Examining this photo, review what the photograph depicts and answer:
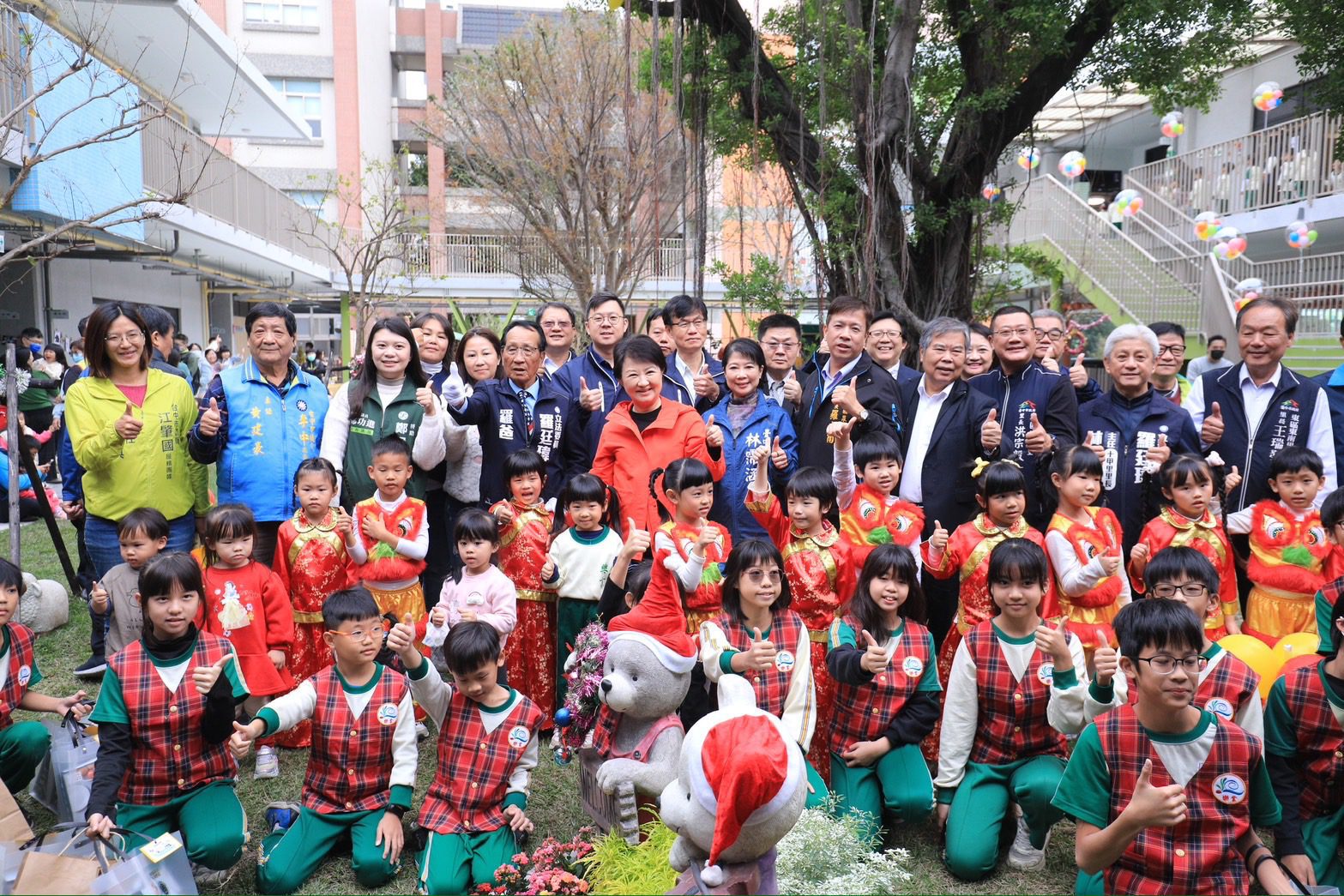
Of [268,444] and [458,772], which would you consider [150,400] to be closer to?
[268,444]

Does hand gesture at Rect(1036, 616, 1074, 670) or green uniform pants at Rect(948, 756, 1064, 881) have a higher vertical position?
hand gesture at Rect(1036, 616, 1074, 670)

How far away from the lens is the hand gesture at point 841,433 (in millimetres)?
4215

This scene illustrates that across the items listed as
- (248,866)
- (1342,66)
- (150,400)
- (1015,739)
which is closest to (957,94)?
(1342,66)

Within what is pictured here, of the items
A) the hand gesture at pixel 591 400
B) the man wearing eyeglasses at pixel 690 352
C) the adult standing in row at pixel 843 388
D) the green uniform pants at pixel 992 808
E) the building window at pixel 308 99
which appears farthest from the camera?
the building window at pixel 308 99

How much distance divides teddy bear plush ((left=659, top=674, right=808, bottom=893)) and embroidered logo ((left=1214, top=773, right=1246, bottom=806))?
1265 millimetres

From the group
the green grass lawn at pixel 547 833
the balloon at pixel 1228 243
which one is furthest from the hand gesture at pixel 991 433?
the balloon at pixel 1228 243

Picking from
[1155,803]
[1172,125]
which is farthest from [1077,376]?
[1172,125]

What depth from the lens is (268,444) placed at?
14.8ft

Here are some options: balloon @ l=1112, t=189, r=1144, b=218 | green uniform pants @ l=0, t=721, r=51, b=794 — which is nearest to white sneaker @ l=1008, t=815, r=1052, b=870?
green uniform pants @ l=0, t=721, r=51, b=794

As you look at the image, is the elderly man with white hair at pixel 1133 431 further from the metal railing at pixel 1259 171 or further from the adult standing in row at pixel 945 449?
the metal railing at pixel 1259 171

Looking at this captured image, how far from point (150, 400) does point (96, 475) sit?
42cm

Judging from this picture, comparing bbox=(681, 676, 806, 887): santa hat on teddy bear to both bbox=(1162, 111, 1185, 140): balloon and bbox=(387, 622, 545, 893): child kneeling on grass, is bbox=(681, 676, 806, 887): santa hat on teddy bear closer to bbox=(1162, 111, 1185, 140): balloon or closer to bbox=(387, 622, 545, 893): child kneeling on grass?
bbox=(387, 622, 545, 893): child kneeling on grass

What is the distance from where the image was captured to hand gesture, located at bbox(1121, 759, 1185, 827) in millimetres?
Answer: 2352

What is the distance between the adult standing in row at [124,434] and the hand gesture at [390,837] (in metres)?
1.89
